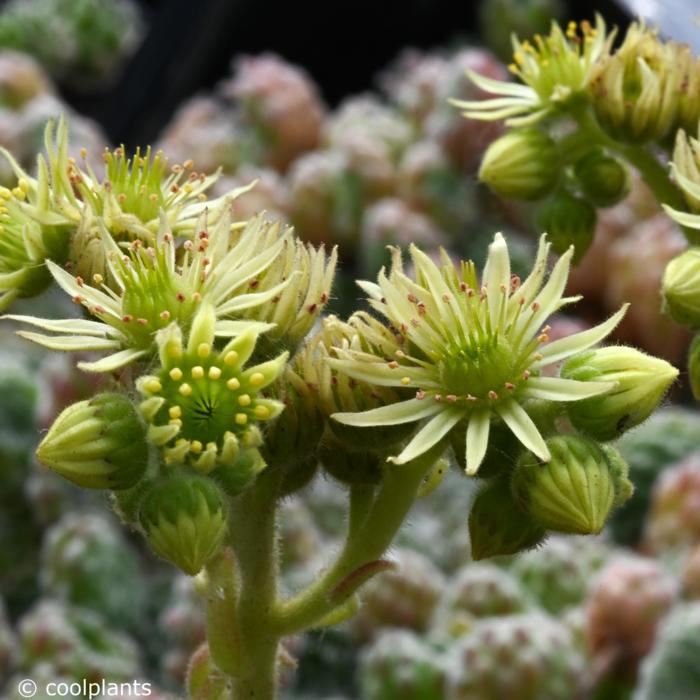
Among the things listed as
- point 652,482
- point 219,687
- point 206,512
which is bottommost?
point 652,482

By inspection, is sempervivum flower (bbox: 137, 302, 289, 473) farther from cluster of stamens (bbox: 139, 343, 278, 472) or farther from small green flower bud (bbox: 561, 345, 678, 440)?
small green flower bud (bbox: 561, 345, 678, 440)

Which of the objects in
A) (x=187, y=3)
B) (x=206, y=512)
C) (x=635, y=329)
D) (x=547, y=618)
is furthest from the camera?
(x=187, y=3)

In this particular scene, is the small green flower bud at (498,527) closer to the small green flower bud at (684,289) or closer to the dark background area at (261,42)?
the small green flower bud at (684,289)

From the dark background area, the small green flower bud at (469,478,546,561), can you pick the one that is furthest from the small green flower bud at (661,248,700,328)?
the dark background area

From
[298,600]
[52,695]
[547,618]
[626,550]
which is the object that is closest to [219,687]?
[298,600]

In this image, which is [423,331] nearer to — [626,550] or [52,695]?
[52,695]

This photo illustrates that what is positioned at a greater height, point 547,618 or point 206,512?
point 206,512

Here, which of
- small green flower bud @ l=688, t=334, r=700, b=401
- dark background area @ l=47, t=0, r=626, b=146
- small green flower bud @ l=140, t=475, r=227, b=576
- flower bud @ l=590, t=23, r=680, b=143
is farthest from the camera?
dark background area @ l=47, t=0, r=626, b=146
